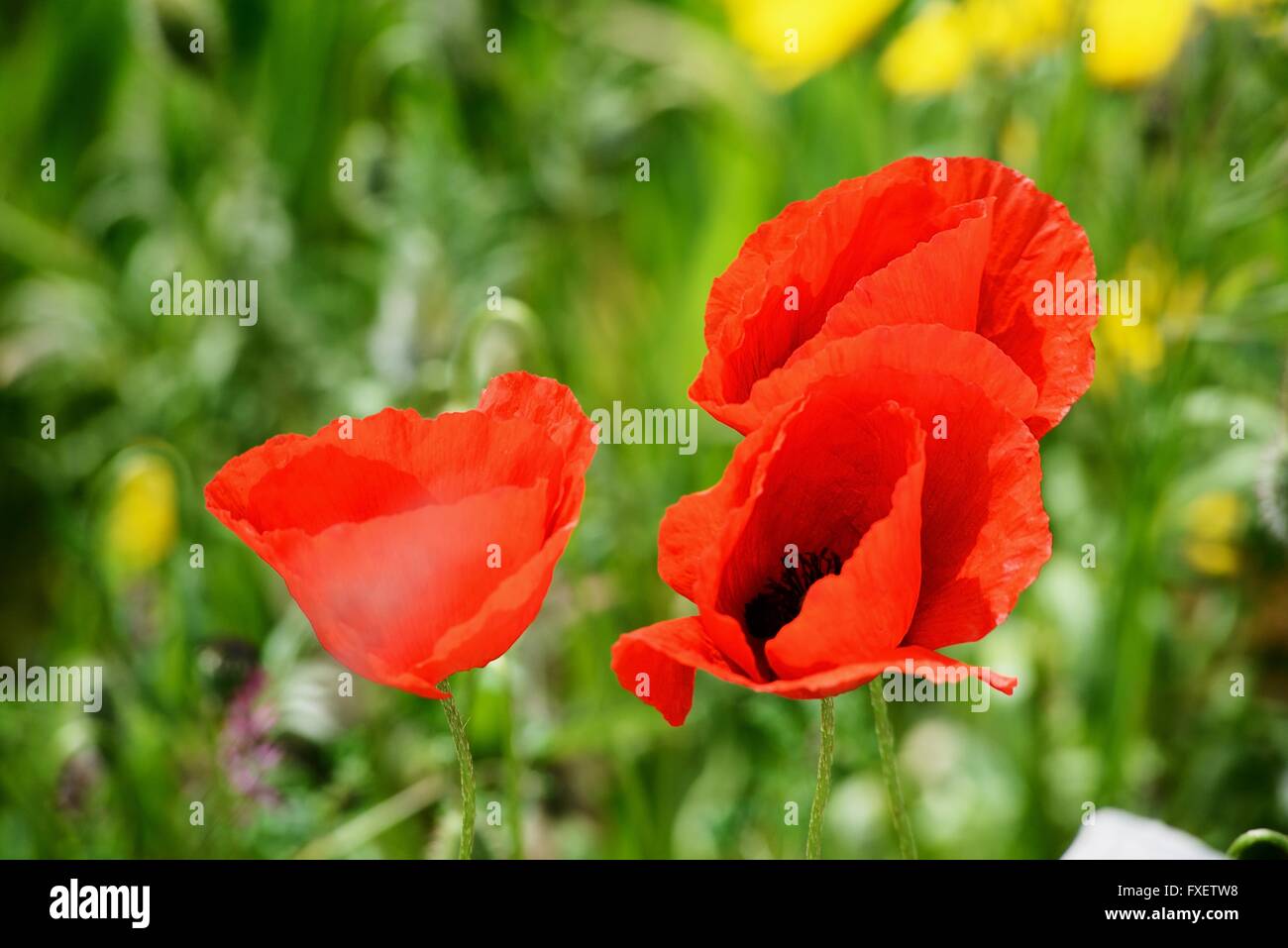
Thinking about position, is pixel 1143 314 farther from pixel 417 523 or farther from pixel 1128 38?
pixel 417 523

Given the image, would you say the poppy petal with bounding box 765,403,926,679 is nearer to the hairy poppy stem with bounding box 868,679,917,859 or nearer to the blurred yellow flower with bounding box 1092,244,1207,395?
the hairy poppy stem with bounding box 868,679,917,859

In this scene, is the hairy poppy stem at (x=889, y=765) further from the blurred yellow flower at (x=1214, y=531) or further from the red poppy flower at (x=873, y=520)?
the blurred yellow flower at (x=1214, y=531)

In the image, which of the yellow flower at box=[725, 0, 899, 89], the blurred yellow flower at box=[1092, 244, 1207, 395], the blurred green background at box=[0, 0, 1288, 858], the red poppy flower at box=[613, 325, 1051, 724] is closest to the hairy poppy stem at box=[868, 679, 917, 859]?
the red poppy flower at box=[613, 325, 1051, 724]

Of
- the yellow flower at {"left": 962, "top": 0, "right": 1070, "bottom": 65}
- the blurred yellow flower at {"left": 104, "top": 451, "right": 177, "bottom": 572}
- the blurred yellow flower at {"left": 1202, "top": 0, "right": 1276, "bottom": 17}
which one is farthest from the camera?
the blurred yellow flower at {"left": 104, "top": 451, "right": 177, "bottom": 572}

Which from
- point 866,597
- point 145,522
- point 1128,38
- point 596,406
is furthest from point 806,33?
point 866,597

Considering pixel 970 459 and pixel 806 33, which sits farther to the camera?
pixel 806 33
